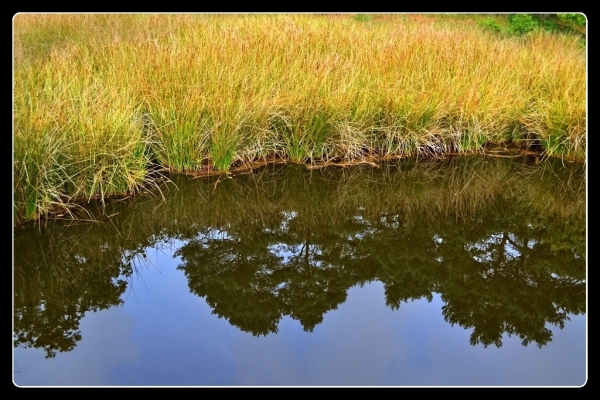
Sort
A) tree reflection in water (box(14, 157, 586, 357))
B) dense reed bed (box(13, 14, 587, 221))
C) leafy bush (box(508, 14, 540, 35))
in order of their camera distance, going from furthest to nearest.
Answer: leafy bush (box(508, 14, 540, 35))
dense reed bed (box(13, 14, 587, 221))
tree reflection in water (box(14, 157, 586, 357))

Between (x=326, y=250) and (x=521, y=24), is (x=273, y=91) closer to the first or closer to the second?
(x=326, y=250)

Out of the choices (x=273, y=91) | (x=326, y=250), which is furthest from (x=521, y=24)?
(x=326, y=250)

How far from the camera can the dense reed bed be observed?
4.47 metres

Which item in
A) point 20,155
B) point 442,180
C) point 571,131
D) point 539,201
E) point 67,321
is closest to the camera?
point 67,321

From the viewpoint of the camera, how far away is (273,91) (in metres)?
5.39

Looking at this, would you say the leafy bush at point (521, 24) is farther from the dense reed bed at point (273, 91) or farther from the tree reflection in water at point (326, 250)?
the tree reflection in water at point (326, 250)

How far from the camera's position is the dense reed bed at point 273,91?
14.7ft

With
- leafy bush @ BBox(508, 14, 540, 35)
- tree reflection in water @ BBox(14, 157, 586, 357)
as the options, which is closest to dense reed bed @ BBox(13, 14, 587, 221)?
leafy bush @ BBox(508, 14, 540, 35)

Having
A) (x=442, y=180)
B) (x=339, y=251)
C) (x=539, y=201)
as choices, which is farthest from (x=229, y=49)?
(x=539, y=201)

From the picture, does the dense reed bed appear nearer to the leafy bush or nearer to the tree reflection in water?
the leafy bush

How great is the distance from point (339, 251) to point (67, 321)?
165 centimetres

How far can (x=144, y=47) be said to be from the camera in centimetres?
564

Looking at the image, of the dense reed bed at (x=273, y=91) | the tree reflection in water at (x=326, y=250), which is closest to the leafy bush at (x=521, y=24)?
the dense reed bed at (x=273, y=91)

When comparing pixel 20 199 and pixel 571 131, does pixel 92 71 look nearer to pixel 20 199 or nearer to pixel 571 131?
pixel 20 199
